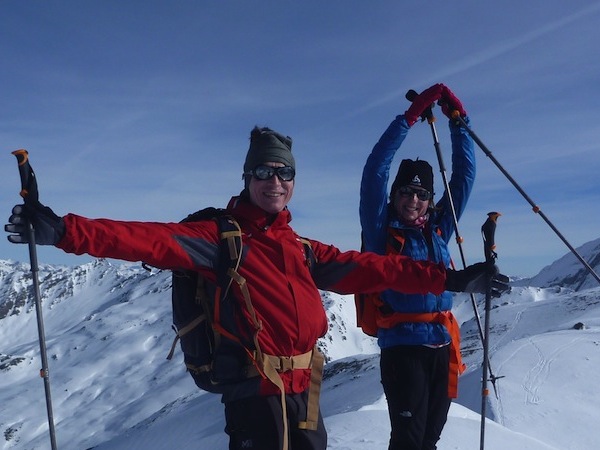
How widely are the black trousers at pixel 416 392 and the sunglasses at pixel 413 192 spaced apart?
4.80ft

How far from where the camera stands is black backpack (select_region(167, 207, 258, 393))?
3.72 m

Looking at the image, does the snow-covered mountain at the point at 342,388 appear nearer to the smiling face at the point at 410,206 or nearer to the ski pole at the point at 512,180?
the ski pole at the point at 512,180

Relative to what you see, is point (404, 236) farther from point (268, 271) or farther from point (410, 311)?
point (268, 271)

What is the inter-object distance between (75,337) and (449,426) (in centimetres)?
20259

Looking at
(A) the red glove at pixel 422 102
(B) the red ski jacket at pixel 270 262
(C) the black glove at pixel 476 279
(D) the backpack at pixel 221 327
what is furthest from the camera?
(A) the red glove at pixel 422 102

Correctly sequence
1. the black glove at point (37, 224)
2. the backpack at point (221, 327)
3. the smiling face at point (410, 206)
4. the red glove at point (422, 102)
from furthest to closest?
the red glove at point (422, 102), the smiling face at point (410, 206), the backpack at point (221, 327), the black glove at point (37, 224)

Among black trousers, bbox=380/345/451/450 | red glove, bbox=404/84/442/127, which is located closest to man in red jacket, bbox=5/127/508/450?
black trousers, bbox=380/345/451/450

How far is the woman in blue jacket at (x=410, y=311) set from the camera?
509cm

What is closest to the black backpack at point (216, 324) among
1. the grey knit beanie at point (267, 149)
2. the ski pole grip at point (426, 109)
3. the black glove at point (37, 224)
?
the grey knit beanie at point (267, 149)

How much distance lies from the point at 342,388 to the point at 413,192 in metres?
25.9

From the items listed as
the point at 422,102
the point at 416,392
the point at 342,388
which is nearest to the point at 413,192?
the point at 422,102

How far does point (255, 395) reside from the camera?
3.80m

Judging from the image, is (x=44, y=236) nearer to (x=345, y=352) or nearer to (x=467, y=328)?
(x=467, y=328)

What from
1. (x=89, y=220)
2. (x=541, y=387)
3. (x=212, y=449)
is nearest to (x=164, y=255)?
(x=89, y=220)
